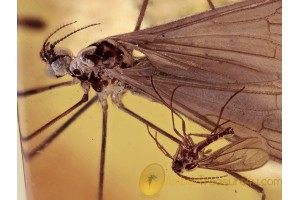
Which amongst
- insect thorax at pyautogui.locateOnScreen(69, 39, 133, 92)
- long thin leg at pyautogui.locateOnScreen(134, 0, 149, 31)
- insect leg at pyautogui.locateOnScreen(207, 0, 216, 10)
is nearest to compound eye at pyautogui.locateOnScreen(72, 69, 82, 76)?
insect thorax at pyautogui.locateOnScreen(69, 39, 133, 92)

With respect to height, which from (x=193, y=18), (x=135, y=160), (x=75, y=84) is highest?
(x=193, y=18)

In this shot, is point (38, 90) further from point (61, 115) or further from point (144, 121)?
point (144, 121)

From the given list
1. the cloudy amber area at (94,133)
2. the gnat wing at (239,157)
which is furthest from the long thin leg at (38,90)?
the gnat wing at (239,157)

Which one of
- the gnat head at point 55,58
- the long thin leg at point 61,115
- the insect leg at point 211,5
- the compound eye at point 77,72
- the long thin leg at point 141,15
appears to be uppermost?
the insect leg at point 211,5

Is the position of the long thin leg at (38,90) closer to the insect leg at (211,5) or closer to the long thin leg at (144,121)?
the long thin leg at (144,121)

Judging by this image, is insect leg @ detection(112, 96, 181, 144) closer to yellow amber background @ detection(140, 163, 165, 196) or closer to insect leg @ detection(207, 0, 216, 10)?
yellow amber background @ detection(140, 163, 165, 196)
